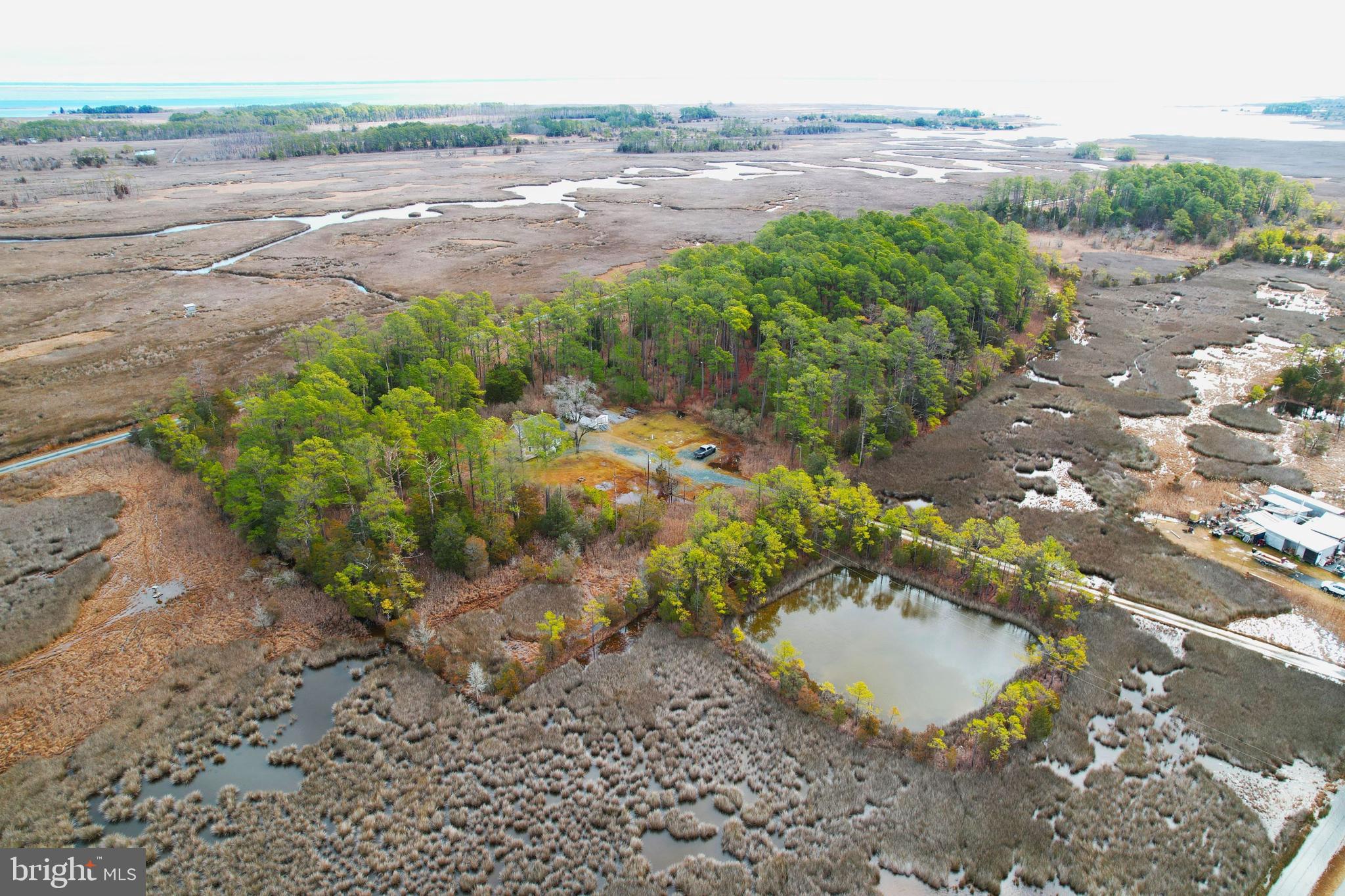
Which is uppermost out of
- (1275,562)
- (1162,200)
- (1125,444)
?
(1162,200)

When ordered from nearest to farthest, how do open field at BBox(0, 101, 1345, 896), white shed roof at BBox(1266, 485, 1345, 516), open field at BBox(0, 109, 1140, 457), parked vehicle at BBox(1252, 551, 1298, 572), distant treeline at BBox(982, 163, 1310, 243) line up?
1. open field at BBox(0, 101, 1345, 896)
2. parked vehicle at BBox(1252, 551, 1298, 572)
3. white shed roof at BBox(1266, 485, 1345, 516)
4. open field at BBox(0, 109, 1140, 457)
5. distant treeline at BBox(982, 163, 1310, 243)

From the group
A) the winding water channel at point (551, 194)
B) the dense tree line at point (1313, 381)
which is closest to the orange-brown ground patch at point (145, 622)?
the winding water channel at point (551, 194)

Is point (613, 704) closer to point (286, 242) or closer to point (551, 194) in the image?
point (286, 242)

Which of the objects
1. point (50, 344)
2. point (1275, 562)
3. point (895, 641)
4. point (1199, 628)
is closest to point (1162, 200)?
point (1275, 562)

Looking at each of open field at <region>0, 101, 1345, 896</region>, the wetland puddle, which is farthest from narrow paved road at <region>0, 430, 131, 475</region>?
the wetland puddle

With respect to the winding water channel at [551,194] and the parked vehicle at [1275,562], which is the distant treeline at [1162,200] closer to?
the winding water channel at [551,194]

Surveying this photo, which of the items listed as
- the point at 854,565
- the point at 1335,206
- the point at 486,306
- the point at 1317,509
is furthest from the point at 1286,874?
the point at 1335,206

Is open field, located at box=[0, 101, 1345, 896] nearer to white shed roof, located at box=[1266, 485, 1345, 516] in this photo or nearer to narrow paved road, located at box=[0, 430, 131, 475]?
narrow paved road, located at box=[0, 430, 131, 475]

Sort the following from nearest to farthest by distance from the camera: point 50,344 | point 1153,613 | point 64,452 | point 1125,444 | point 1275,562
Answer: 1. point 1153,613
2. point 1275,562
3. point 64,452
4. point 1125,444
5. point 50,344
